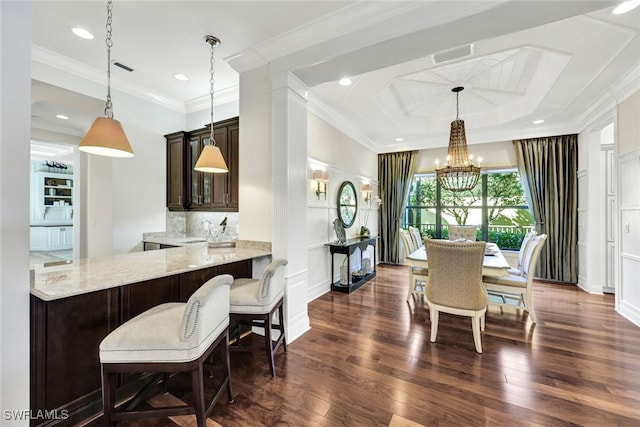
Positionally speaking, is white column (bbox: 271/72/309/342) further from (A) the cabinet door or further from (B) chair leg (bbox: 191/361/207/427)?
(A) the cabinet door

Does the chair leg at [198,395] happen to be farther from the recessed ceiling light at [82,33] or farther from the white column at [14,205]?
the recessed ceiling light at [82,33]

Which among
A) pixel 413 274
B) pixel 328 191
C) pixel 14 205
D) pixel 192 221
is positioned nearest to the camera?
pixel 14 205

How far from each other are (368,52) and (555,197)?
15.8 feet

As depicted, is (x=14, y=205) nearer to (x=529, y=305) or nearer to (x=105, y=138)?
(x=105, y=138)

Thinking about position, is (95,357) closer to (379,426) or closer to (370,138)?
(379,426)

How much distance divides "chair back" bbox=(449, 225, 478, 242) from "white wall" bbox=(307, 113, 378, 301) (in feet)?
5.86

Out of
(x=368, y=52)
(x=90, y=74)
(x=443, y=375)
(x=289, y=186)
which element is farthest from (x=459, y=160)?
(x=90, y=74)

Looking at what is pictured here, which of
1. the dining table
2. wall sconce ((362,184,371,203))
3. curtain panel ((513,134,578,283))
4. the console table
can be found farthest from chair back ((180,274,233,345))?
curtain panel ((513,134,578,283))

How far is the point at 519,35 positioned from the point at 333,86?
2031 millimetres

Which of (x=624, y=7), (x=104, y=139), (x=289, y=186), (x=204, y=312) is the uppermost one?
(x=624, y=7)

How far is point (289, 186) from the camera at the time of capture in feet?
8.66

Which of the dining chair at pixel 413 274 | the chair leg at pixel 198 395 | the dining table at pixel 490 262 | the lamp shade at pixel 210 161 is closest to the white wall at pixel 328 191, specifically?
the dining chair at pixel 413 274

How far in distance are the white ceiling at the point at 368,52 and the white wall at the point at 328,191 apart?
0.42 meters

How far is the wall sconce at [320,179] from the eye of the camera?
3.93 metres
